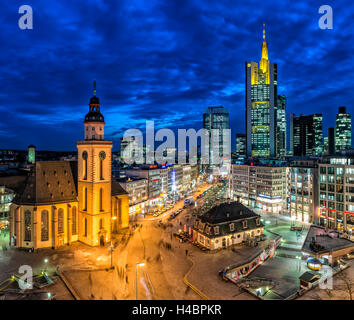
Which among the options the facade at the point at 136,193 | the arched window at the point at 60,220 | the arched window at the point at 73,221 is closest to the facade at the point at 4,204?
the arched window at the point at 60,220

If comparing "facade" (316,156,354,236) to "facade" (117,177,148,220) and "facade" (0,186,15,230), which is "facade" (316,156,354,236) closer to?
"facade" (117,177,148,220)

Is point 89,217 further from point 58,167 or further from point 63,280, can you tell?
point 63,280

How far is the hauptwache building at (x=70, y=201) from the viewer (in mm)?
44344

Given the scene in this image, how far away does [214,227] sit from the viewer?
151ft

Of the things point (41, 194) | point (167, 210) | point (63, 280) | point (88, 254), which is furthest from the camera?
point (167, 210)

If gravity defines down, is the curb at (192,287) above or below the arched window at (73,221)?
below

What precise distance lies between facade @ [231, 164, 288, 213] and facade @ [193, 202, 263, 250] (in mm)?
31497

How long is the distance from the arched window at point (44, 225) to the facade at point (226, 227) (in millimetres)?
27229

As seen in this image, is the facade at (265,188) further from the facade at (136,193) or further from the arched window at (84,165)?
the arched window at (84,165)

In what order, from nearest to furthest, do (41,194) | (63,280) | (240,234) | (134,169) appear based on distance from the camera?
(63,280) → (41,194) → (240,234) → (134,169)

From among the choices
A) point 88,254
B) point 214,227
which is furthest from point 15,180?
point 214,227

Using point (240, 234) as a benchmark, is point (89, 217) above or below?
above

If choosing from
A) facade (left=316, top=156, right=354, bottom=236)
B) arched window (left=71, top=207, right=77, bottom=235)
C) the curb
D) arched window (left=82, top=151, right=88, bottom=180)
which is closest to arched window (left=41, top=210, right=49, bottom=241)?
arched window (left=71, top=207, right=77, bottom=235)
